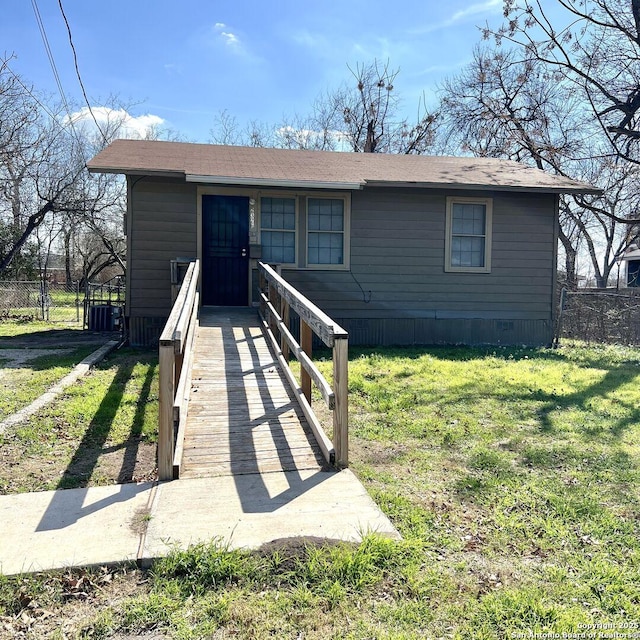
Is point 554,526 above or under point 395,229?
under

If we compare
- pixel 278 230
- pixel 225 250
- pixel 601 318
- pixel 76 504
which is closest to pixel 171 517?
pixel 76 504

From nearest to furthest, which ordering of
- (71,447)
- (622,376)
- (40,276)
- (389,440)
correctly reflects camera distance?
(71,447)
(389,440)
(622,376)
(40,276)

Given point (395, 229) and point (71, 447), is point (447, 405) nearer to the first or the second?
point (71, 447)

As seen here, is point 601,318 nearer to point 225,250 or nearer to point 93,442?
point 225,250

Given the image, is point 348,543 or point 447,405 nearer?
point 348,543

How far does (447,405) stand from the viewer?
544 centimetres

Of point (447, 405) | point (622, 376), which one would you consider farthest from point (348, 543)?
point (622, 376)

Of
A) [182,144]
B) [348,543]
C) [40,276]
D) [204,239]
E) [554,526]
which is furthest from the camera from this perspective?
[40,276]

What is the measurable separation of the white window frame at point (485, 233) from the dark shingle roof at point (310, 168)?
41cm

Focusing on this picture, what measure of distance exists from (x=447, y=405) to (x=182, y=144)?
342 inches

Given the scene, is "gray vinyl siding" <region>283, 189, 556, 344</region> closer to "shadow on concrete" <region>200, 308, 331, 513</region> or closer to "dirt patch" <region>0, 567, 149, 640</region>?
"shadow on concrete" <region>200, 308, 331, 513</region>

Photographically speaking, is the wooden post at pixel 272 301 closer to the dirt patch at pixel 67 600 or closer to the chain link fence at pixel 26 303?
the dirt patch at pixel 67 600

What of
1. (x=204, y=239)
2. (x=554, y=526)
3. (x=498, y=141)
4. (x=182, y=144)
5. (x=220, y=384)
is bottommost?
(x=554, y=526)

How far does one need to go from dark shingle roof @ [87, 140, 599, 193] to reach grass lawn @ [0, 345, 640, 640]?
5418 mm
